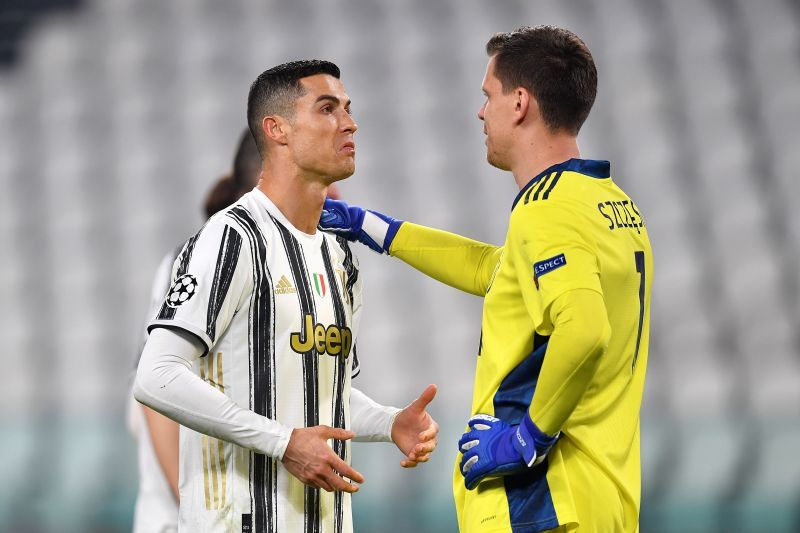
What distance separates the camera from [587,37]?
22.6ft

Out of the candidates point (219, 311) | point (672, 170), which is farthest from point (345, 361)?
point (672, 170)

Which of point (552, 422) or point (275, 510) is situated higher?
point (552, 422)

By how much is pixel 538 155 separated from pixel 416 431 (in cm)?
75

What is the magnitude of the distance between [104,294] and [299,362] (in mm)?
4050

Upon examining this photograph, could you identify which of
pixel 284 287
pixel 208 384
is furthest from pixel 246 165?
pixel 208 384

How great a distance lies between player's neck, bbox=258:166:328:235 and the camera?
8.88ft

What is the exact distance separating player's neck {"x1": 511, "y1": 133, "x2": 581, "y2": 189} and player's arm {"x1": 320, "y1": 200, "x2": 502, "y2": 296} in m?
0.37

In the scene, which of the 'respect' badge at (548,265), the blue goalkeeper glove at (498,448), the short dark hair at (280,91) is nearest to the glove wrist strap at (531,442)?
the blue goalkeeper glove at (498,448)

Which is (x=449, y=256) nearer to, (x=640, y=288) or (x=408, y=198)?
(x=640, y=288)

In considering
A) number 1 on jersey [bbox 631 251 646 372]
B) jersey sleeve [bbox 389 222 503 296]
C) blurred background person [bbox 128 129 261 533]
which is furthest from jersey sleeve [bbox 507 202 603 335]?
blurred background person [bbox 128 129 261 533]

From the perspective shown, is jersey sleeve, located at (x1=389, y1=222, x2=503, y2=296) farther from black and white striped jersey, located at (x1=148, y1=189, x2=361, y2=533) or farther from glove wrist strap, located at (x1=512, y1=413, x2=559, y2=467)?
glove wrist strap, located at (x1=512, y1=413, x2=559, y2=467)

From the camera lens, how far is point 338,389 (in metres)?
2.63

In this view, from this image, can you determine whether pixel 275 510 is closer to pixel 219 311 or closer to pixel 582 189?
pixel 219 311

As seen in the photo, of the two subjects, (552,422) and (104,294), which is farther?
(104,294)
